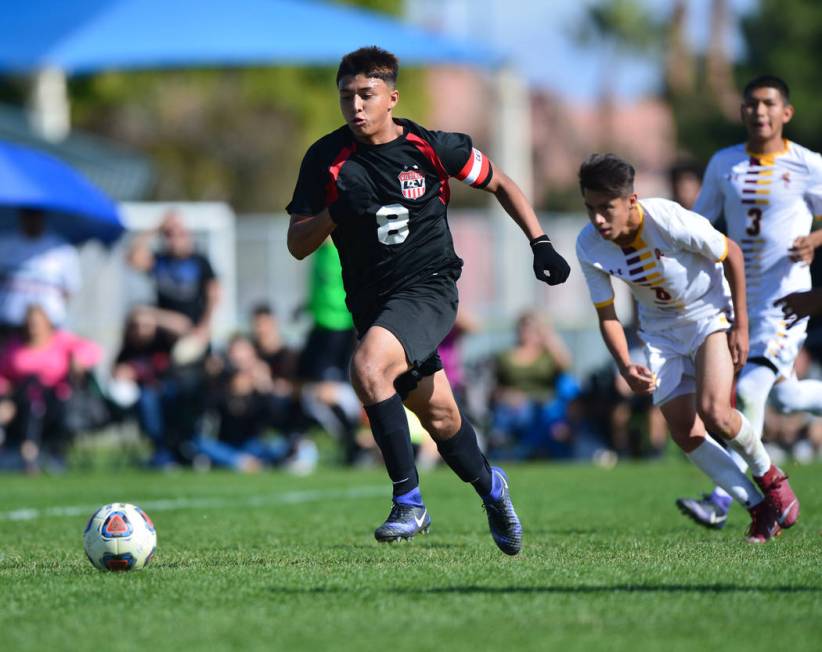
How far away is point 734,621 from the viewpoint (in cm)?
446

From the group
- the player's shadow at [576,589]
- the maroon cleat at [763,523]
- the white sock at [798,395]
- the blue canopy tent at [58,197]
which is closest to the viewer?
the player's shadow at [576,589]

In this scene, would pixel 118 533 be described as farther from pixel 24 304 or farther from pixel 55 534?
pixel 24 304

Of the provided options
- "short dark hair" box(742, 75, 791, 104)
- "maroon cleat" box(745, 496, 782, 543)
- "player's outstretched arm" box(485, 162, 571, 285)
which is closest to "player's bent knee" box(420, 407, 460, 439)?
"player's outstretched arm" box(485, 162, 571, 285)

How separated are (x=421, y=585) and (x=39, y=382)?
361 inches

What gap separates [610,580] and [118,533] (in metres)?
1.97

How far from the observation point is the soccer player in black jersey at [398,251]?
6039 millimetres

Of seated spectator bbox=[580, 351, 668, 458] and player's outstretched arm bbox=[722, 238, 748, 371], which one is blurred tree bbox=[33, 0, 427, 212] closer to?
seated spectator bbox=[580, 351, 668, 458]

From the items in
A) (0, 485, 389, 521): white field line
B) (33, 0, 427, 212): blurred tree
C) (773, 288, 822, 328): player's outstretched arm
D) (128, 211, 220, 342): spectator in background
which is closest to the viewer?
(773, 288, 822, 328): player's outstretched arm

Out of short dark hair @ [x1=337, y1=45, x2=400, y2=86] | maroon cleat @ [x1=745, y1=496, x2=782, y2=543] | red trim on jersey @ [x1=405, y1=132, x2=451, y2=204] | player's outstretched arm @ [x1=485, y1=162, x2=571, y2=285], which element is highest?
short dark hair @ [x1=337, y1=45, x2=400, y2=86]

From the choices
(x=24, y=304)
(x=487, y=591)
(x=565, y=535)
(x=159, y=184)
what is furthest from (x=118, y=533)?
(x=159, y=184)

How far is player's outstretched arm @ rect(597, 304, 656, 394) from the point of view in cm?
642

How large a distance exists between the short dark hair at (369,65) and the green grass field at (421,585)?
2.04m

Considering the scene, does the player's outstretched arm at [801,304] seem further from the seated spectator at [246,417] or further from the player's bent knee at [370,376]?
the seated spectator at [246,417]

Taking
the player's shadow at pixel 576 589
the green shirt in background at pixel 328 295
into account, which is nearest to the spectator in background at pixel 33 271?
the green shirt in background at pixel 328 295
